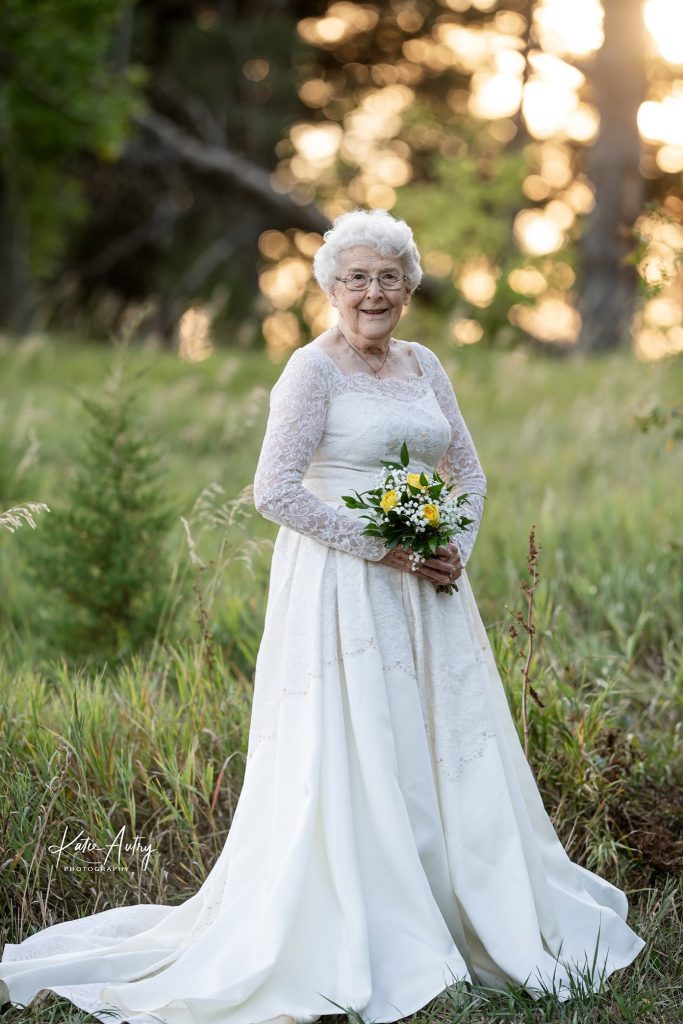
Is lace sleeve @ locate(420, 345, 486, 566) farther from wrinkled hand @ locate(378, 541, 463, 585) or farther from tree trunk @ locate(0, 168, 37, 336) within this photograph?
tree trunk @ locate(0, 168, 37, 336)

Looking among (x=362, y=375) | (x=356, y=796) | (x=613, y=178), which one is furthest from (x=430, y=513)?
(x=613, y=178)

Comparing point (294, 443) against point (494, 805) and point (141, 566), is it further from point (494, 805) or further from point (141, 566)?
point (141, 566)

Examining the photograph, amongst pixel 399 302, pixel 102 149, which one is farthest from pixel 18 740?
pixel 102 149

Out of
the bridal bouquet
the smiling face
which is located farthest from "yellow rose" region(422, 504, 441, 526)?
the smiling face

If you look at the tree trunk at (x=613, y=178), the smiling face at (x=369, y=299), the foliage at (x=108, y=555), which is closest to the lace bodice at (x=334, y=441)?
the smiling face at (x=369, y=299)

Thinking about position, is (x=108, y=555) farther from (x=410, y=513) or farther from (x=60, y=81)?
(x=60, y=81)

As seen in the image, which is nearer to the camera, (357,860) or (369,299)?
(357,860)

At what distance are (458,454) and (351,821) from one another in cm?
138

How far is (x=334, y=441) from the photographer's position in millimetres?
3736

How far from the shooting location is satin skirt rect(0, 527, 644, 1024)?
3432 millimetres

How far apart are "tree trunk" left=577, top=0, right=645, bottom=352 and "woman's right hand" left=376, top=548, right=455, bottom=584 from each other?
11.4m

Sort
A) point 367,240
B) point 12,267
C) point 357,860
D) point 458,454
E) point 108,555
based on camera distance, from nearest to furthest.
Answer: point 357,860, point 367,240, point 458,454, point 108,555, point 12,267

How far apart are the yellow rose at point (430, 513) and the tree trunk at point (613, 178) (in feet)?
37.8

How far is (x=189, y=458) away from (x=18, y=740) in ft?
16.1
